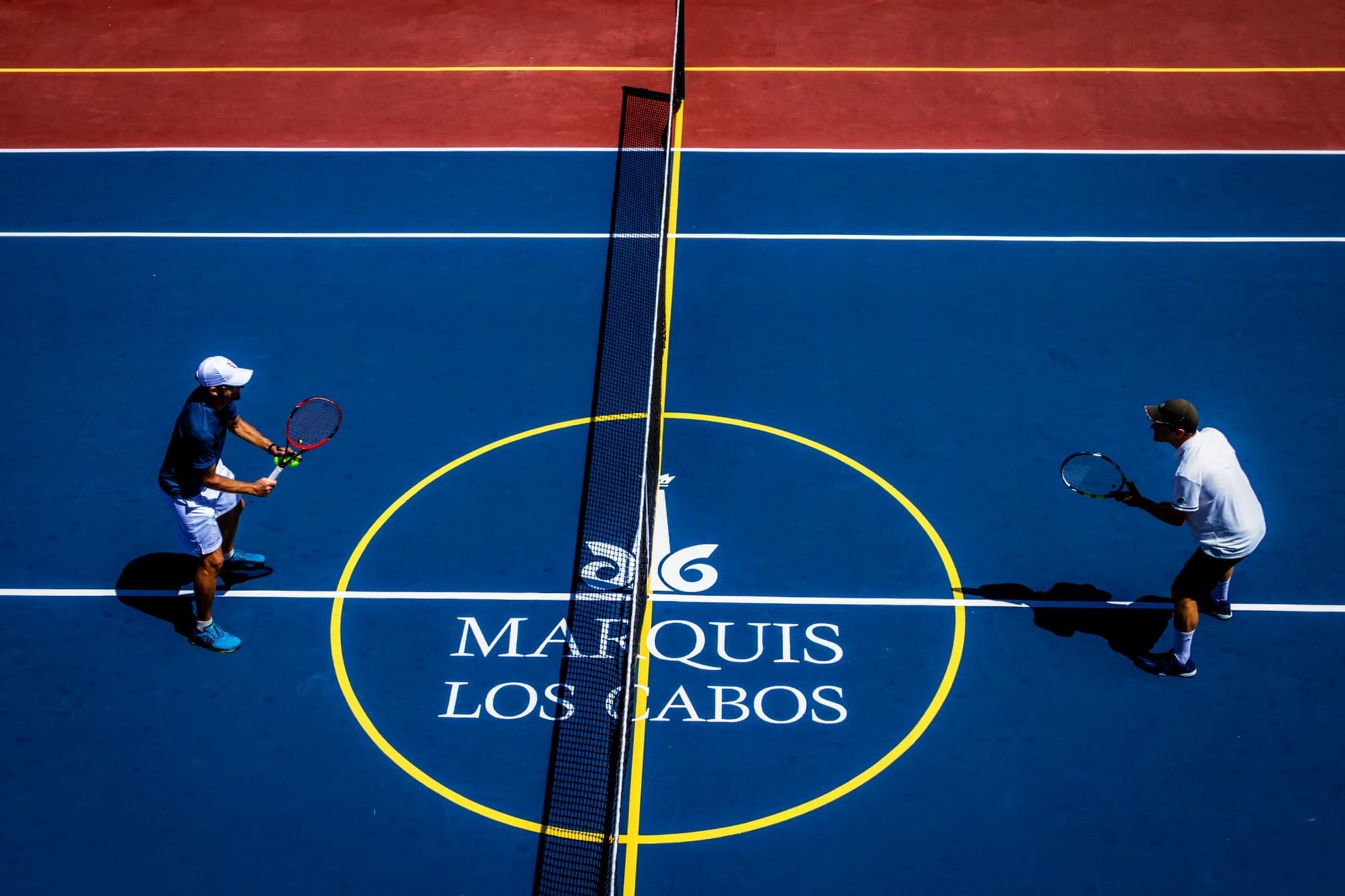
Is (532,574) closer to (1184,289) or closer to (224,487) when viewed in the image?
(224,487)

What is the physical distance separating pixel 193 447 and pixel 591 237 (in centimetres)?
594

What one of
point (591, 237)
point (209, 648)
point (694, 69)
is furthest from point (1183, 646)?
point (694, 69)

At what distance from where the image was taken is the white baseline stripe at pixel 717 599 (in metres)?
9.27

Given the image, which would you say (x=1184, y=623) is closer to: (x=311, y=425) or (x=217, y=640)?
(x=311, y=425)

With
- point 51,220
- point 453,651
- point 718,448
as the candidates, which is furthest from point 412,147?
point 453,651

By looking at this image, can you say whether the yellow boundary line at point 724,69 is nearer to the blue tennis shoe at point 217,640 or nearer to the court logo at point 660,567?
the court logo at point 660,567

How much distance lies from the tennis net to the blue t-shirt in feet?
9.20

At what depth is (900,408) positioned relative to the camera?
1115 cm

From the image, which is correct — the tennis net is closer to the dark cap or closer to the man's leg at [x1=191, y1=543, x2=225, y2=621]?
the man's leg at [x1=191, y1=543, x2=225, y2=621]

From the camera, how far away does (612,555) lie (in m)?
9.77

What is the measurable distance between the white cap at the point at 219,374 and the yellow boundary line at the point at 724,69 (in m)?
9.12

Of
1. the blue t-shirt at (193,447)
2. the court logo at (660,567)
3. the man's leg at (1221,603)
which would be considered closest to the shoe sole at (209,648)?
the blue t-shirt at (193,447)

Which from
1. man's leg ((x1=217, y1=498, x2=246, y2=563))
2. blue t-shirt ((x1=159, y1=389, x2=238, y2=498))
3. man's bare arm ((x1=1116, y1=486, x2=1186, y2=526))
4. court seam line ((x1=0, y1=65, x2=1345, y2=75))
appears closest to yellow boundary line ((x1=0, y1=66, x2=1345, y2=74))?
court seam line ((x1=0, y1=65, x2=1345, y2=75))

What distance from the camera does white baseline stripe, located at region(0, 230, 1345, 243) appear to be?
13.1 meters
